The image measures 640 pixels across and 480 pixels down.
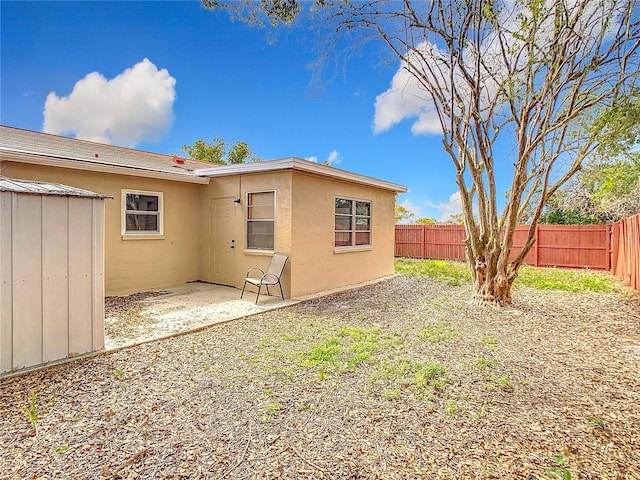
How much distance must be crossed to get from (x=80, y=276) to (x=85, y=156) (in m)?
4.62

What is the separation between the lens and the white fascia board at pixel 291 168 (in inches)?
259

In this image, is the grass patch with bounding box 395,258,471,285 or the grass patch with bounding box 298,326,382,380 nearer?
the grass patch with bounding box 298,326,382,380

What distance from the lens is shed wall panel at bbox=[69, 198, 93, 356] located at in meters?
3.65

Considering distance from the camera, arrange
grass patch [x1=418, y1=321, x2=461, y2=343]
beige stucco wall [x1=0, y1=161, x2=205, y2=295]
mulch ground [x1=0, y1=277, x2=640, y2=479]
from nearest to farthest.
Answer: mulch ground [x1=0, y1=277, x2=640, y2=479] < grass patch [x1=418, y1=321, x2=461, y2=343] < beige stucco wall [x1=0, y1=161, x2=205, y2=295]

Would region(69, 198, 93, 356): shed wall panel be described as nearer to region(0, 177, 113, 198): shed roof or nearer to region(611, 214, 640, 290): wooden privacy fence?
region(0, 177, 113, 198): shed roof

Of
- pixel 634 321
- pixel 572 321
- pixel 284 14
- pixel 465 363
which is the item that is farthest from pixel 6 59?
pixel 634 321

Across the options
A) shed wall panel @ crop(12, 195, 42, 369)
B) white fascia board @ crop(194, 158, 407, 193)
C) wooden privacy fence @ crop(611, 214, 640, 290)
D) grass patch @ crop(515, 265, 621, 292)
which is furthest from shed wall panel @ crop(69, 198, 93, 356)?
wooden privacy fence @ crop(611, 214, 640, 290)

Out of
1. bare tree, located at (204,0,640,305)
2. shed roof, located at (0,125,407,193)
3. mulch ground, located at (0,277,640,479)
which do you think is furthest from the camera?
shed roof, located at (0,125,407,193)

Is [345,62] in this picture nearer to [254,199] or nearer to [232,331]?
[254,199]

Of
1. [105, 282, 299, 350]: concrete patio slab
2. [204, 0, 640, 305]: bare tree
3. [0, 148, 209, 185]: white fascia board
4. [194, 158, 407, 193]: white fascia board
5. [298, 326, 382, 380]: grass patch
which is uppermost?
[204, 0, 640, 305]: bare tree

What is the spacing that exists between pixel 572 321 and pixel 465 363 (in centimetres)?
310

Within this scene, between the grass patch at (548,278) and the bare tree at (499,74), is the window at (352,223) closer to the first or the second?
the grass patch at (548,278)

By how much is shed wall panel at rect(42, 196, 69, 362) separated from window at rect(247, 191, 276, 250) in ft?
13.0

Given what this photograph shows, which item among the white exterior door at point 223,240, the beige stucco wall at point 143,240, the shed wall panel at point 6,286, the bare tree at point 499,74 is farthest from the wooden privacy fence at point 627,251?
the shed wall panel at point 6,286
